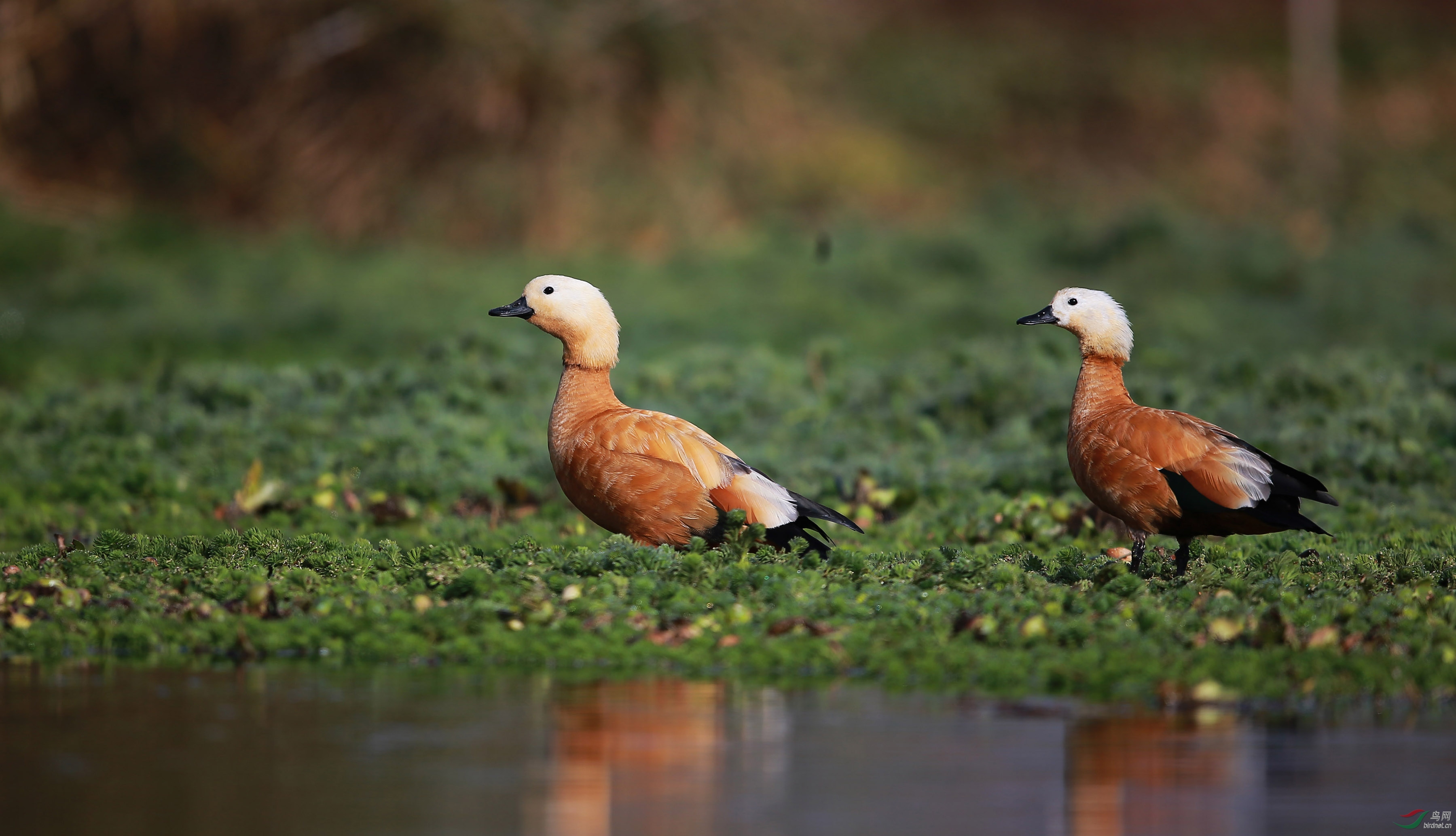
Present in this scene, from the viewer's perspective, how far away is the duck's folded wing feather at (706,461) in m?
9.05

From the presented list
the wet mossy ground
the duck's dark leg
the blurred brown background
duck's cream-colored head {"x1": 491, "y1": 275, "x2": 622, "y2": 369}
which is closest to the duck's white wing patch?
the wet mossy ground

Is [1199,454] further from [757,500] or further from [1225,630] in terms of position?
[757,500]

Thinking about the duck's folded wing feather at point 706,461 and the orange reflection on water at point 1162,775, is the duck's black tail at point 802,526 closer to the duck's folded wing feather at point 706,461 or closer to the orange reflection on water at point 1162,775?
the duck's folded wing feather at point 706,461

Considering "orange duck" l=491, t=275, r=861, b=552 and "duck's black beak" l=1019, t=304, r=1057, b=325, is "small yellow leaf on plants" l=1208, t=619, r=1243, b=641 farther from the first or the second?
"duck's black beak" l=1019, t=304, r=1057, b=325

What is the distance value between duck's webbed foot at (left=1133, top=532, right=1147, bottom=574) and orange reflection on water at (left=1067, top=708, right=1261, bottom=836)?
1925 millimetres

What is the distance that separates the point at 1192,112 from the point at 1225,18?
475 cm

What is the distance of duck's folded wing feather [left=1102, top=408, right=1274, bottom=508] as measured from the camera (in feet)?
27.3

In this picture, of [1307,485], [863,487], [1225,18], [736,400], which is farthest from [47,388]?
[1225,18]

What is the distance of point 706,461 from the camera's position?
916 cm

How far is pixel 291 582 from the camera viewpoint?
860 centimetres

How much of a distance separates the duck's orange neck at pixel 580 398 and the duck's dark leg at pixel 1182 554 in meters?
2.95

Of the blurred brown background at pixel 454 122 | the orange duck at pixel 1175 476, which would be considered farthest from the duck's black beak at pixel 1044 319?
the blurred brown background at pixel 454 122

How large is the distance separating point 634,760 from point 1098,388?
3.93 metres

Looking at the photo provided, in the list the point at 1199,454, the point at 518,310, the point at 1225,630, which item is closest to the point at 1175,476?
the point at 1199,454
